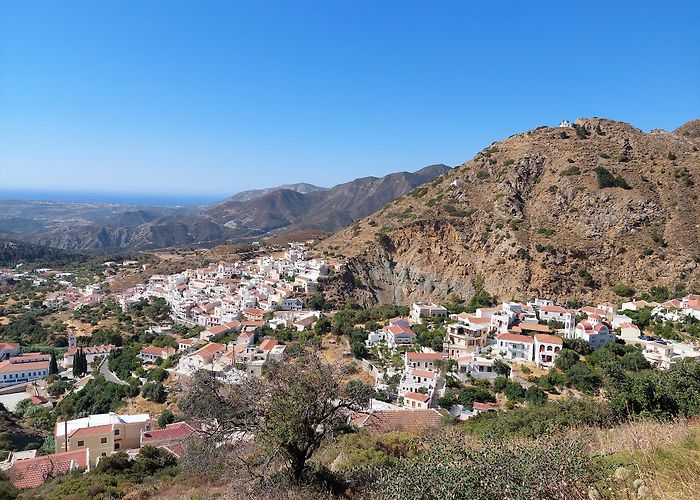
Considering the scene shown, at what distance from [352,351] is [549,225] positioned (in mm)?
25822

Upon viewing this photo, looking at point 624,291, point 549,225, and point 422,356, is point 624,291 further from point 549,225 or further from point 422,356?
point 422,356

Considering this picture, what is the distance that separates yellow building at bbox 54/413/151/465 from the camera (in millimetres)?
17016

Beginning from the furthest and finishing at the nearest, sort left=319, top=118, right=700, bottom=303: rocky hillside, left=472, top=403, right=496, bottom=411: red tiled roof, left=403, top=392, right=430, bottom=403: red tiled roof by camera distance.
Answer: left=319, top=118, right=700, bottom=303: rocky hillside
left=403, top=392, right=430, bottom=403: red tiled roof
left=472, top=403, right=496, bottom=411: red tiled roof

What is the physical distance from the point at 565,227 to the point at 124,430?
3801cm

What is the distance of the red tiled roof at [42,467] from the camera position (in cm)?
1405

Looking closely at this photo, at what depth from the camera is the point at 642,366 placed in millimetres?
19906

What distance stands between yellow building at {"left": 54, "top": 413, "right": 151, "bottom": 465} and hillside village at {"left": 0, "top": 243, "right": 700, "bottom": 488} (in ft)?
0.13

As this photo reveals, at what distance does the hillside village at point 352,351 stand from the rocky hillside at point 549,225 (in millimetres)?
5584

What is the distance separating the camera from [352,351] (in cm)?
2522

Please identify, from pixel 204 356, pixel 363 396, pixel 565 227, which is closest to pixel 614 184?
pixel 565 227

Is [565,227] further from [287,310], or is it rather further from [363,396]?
[363,396]

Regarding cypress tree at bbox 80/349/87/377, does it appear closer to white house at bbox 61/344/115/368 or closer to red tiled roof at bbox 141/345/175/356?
white house at bbox 61/344/115/368

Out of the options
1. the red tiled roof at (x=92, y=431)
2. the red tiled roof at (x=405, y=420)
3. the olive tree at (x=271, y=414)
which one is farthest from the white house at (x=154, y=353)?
the olive tree at (x=271, y=414)

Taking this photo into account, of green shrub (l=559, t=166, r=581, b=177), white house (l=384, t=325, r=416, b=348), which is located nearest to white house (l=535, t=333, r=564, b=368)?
white house (l=384, t=325, r=416, b=348)
